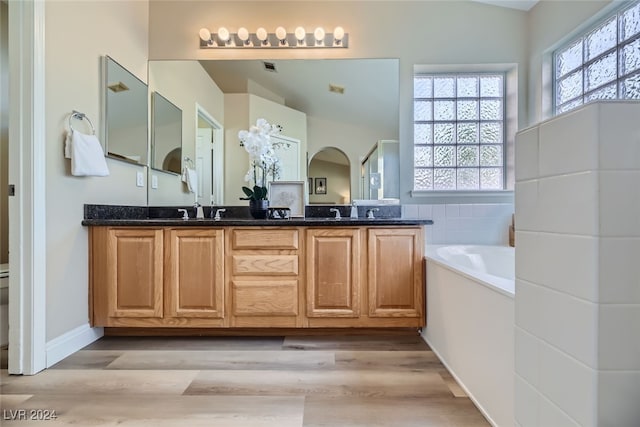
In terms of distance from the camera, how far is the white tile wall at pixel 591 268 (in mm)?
576

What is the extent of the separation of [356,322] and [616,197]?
182 cm

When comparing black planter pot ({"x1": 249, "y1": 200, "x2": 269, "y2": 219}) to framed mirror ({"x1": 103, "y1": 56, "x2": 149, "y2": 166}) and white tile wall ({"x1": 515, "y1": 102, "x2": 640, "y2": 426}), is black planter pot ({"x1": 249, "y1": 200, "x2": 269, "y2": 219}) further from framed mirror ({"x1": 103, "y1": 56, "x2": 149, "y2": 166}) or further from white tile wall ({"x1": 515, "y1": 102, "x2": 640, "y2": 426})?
white tile wall ({"x1": 515, "y1": 102, "x2": 640, "y2": 426})

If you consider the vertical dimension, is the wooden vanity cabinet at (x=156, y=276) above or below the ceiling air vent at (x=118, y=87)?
below

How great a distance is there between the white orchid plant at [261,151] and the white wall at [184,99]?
0.28 meters

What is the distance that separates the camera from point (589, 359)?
1.94 feet

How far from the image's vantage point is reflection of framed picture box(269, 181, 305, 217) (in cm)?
274

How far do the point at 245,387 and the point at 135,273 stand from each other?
43.1 inches

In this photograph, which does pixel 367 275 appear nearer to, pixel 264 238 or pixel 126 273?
pixel 264 238

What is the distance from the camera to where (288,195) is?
9.00ft

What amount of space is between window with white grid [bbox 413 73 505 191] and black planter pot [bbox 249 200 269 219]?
1241mm

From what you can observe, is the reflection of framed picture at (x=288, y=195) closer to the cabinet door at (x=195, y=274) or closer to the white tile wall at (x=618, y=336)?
the cabinet door at (x=195, y=274)

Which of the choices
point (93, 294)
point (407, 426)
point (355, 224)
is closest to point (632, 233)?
point (407, 426)

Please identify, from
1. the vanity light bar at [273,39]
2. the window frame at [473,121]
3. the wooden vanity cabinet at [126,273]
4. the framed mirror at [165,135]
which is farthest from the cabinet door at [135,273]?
the window frame at [473,121]

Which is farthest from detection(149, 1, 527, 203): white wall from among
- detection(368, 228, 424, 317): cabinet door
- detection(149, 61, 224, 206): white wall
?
detection(368, 228, 424, 317): cabinet door
